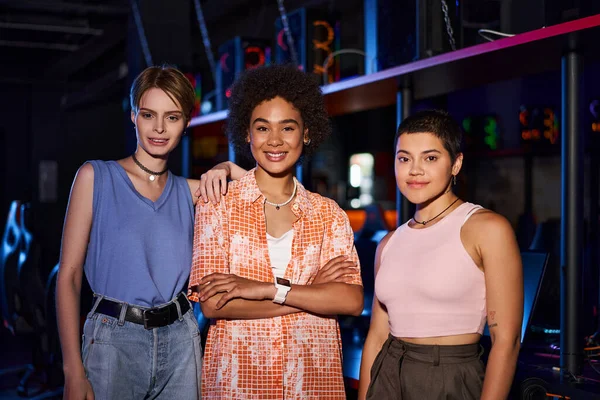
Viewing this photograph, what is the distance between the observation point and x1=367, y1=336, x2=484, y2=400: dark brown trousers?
5.81 feet

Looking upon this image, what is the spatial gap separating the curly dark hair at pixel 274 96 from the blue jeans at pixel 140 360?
2.12 feet

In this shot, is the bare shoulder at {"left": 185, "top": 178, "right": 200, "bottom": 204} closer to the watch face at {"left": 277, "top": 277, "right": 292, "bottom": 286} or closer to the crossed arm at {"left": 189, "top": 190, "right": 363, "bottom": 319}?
the crossed arm at {"left": 189, "top": 190, "right": 363, "bottom": 319}

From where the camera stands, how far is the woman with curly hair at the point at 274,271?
195cm

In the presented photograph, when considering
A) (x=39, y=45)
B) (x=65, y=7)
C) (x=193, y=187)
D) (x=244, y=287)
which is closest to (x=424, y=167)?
(x=244, y=287)

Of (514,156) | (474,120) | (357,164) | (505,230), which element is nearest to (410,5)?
(505,230)

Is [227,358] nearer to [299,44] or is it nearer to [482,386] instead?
[482,386]

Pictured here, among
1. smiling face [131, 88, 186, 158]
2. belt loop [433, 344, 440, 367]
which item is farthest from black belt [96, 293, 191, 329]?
belt loop [433, 344, 440, 367]

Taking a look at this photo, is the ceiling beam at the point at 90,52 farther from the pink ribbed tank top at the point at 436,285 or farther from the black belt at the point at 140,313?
the pink ribbed tank top at the point at 436,285

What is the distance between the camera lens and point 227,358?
196 cm

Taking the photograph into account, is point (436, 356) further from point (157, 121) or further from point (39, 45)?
point (39, 45)

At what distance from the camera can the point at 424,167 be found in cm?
189

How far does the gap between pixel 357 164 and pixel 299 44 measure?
969 cm

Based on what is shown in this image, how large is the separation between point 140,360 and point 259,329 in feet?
1.15

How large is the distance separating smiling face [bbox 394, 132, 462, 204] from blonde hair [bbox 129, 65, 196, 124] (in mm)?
703
